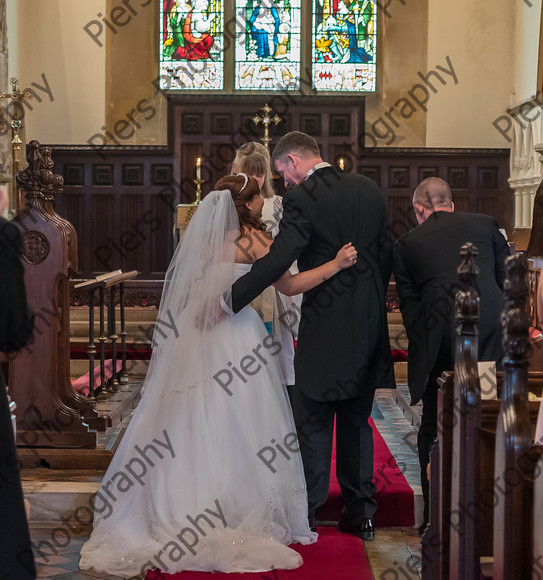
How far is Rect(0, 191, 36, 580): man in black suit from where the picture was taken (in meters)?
2.06

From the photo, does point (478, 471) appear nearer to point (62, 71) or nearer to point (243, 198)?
point (243, 198)

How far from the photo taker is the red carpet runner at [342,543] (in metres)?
A: 3.55

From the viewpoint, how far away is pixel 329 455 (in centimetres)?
412

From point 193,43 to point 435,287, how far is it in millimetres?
9481

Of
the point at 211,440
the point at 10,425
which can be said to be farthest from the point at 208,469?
the point at 10,425

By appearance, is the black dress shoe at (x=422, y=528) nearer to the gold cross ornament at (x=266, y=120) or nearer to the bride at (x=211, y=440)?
the bride at (x=211, y=440)

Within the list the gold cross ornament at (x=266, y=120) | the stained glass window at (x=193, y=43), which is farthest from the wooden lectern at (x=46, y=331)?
the stained glass window at (x=193, y=43)

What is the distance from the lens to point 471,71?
12180 mm

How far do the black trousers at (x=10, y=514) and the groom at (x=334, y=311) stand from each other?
1.93 metres

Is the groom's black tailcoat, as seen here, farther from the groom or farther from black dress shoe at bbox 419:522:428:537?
black dress shoe at bbox 419:522:428:537

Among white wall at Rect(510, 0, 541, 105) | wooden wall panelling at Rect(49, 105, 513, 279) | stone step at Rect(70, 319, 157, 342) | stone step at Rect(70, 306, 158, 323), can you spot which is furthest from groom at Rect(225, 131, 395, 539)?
wooden wall panelling at Rect(49, 105, 513, 279)

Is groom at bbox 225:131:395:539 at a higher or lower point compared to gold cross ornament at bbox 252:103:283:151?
lower

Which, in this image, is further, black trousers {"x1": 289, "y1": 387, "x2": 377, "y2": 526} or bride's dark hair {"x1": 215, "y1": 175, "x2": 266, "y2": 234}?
bride's dark hair {"x1": 215, "y1": 175, "x2": 266, "y2": 234}

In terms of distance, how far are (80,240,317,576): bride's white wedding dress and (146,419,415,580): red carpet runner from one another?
0.18ft
